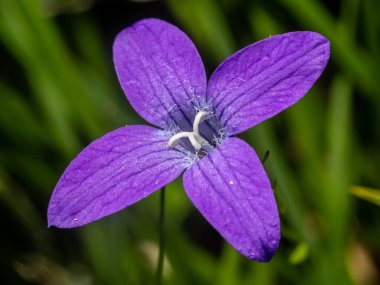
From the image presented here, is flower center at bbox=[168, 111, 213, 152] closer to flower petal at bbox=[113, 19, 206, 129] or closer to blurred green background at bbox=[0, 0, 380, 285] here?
flower petal at bbox=[113, 19, 206, 129]

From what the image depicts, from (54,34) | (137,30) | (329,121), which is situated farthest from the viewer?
(54,34)

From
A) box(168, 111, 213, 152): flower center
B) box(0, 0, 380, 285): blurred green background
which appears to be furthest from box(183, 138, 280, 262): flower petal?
box(0, 0, 380, 285): blurred green background

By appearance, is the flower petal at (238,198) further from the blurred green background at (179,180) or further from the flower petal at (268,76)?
the blurred green background at (179,180)

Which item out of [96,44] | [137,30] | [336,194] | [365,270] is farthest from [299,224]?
[96,44]

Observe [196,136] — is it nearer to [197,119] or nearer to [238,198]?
[197,119]

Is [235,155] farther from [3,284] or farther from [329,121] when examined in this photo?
[3,284]

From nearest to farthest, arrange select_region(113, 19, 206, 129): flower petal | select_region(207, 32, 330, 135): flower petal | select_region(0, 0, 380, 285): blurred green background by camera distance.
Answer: select_region(207, 32, 330, 135): flower petal < select_region(113, 19, 206, 129): flower petal < select_region(0, 0, 380, 285): blurred green background

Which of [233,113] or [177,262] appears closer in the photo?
[233,113]

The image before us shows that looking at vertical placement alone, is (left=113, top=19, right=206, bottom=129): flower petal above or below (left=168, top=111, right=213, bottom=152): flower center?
above
